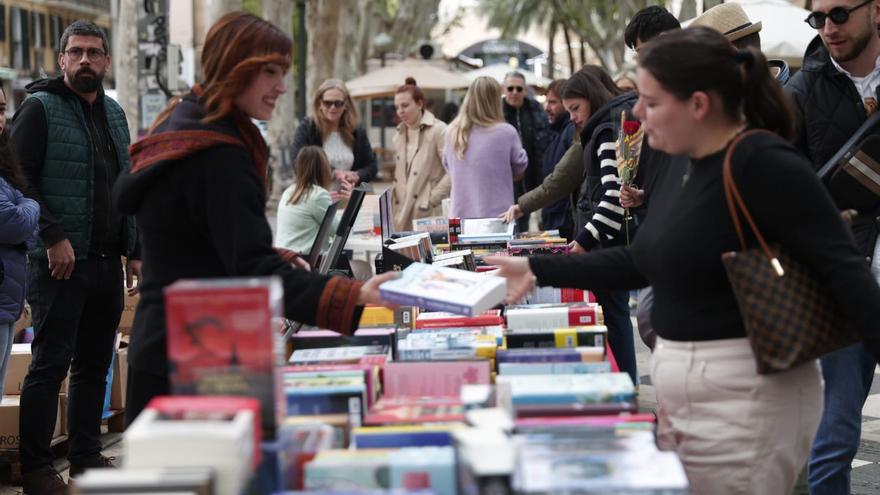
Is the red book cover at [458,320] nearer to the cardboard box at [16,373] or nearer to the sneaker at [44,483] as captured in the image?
the sneaker at [44,483]

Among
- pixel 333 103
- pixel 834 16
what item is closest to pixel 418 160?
pixel 333 103

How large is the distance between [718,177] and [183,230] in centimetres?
141

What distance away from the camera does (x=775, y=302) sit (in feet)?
9.28

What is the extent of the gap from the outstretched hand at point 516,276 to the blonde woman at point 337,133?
591 centimetres

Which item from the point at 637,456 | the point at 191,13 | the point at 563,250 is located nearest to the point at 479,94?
the point at 563,250

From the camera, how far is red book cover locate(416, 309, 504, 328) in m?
4.40

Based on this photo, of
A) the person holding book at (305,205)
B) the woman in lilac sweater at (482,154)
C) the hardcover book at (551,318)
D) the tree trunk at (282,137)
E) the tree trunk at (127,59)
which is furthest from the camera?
the tree trunk at (282,137)

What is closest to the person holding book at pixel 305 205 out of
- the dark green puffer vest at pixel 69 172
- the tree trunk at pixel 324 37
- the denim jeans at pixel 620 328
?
the denim jeans at pixel 620 328

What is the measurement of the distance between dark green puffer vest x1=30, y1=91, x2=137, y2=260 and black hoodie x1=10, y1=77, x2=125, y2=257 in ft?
0.09

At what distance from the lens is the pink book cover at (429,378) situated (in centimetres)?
330

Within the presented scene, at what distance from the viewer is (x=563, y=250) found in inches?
248

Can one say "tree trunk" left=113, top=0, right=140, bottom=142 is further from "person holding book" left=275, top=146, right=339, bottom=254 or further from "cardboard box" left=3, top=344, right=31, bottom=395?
"cardboard box" left=3, top=344, right=31, bottom=395

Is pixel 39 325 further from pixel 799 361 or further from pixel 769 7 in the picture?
pixel 769 7

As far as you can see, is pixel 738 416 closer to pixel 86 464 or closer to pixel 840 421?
pixel 840 421
